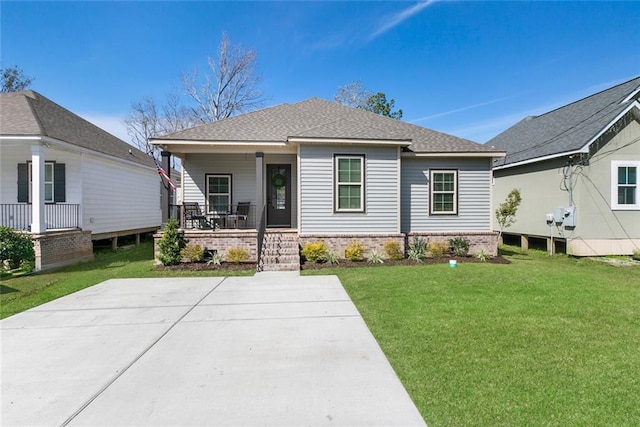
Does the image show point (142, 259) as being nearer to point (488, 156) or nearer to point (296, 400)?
point (296, 400)

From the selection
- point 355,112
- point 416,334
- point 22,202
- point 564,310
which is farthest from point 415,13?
point 22,202

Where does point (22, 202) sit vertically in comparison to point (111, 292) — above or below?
above

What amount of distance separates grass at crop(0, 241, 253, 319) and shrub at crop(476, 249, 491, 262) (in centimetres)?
705

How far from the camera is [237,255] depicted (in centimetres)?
922

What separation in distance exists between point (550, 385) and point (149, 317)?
17.1ft

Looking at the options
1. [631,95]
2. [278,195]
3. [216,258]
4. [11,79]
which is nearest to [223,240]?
[216,258]

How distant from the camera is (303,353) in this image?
3689 millimetres

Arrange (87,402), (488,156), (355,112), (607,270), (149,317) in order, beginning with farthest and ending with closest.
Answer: (355,112) → (488,156) → (607,270) → (149,317) → (87,402)

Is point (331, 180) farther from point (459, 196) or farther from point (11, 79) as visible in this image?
point (11, 79)

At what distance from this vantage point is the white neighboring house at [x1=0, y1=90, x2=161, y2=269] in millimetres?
9227

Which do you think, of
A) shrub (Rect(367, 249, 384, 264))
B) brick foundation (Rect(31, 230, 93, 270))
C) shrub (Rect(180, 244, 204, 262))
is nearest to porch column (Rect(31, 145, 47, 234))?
brick foundation (Rect(31, 230, 93, 270))

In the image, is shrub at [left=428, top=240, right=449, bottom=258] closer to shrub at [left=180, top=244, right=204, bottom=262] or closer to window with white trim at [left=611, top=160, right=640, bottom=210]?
window with white trim at [left=611, top=160, right=640, bottom=210]

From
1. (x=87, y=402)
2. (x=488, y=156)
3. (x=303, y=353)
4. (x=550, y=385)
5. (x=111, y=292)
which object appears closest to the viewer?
(x=87, y=402)

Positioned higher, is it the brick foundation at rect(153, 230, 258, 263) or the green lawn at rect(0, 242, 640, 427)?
the brick foundation at rect(153, 230, 258, 263)
